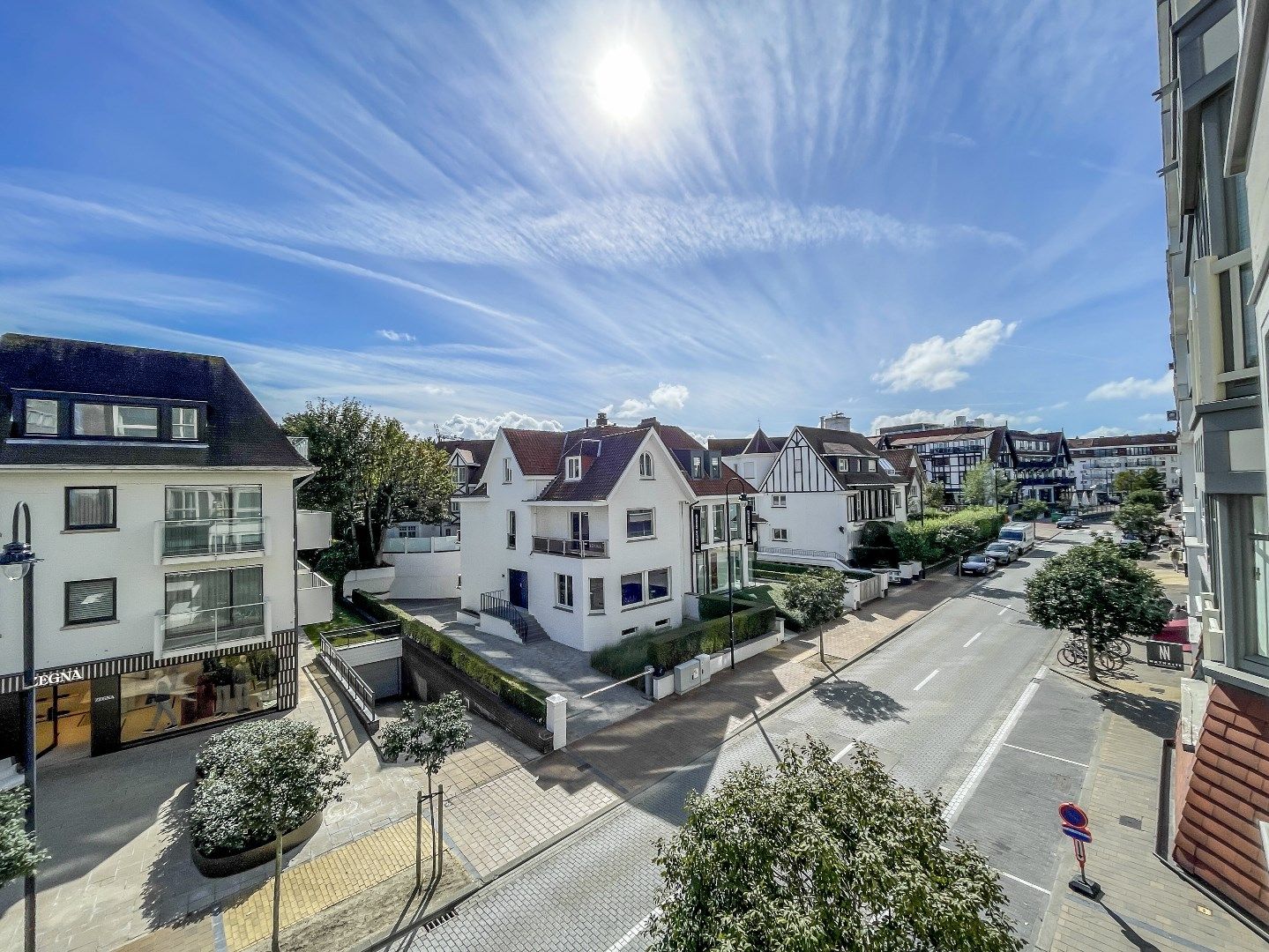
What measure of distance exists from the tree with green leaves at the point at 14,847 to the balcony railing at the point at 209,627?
747cm

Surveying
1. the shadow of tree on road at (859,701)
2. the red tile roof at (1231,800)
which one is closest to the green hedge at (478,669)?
the shadow of tree on road at (859,701)

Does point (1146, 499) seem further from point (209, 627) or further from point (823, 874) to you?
point (209, 627)

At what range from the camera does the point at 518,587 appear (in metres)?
24.4

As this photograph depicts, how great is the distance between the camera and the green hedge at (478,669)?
14383 millimetres

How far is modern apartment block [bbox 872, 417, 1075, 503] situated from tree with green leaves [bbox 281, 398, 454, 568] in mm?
50985

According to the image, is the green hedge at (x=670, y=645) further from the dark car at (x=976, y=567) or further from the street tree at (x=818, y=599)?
the dark car at (x=976, y=567)

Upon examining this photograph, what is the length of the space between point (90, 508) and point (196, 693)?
601 centimetres

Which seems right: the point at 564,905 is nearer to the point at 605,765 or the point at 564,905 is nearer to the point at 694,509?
the point at 605,765

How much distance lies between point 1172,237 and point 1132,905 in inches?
642

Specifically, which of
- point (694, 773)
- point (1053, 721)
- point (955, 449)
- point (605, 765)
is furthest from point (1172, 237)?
point (955, 449)

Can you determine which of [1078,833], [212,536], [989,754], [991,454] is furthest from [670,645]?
[991,454]

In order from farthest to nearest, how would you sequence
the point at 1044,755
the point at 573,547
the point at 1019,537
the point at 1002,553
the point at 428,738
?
the point at 1019,537 → the point at 1002,553 → the point at 573,547 → the point at 1044,755 → the point at 428,738

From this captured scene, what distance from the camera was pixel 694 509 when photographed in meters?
24.4

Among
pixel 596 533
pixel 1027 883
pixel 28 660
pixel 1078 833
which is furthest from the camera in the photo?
pixel 596 533
